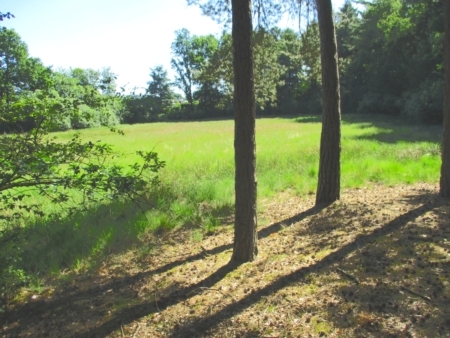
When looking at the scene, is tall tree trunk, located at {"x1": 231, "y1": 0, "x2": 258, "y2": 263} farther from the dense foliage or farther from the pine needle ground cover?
the dense foliage

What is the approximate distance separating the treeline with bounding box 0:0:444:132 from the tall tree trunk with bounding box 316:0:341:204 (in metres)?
1.10

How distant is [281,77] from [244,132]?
16.0m

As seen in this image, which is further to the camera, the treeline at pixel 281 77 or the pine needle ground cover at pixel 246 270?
the treeline at pixel 281 77

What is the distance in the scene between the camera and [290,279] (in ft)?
14.7

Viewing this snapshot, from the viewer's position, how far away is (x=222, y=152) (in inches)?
632

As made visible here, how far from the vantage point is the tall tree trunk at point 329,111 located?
6832 mm

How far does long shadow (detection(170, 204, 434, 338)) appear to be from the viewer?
373 centimetres

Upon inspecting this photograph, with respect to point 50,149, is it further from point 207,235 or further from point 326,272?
point 326,272

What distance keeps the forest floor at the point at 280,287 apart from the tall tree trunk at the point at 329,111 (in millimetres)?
792

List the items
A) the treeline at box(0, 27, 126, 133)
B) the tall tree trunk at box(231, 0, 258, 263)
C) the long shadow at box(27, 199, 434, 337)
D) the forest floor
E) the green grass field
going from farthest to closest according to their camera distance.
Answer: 1. the green grass field
2. the tall tree trunk at box(231, 0, 258, 263)
3. the treeline at box(0, 27, 126, 133)
4. the long shadow at box(27, 199, 434, 337)
5. the forest floor

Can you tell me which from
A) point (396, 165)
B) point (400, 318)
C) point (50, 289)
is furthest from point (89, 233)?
point (396, 165)

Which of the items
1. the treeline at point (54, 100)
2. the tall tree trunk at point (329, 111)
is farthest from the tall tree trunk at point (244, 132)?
the tall tree trunk at point (329, 111)

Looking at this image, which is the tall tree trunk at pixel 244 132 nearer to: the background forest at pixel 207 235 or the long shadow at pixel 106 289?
the background forest at pixel 207 235

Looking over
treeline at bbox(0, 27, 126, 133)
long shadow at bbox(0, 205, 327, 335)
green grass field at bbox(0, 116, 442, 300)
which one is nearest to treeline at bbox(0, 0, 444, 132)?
treeline at bbox(0, 27, 126, 133)
